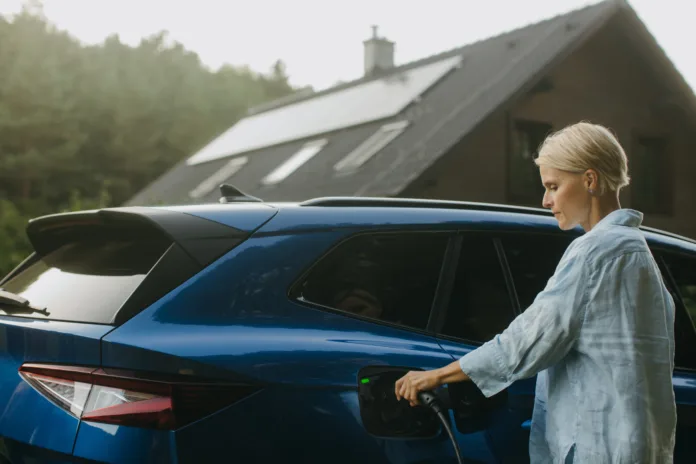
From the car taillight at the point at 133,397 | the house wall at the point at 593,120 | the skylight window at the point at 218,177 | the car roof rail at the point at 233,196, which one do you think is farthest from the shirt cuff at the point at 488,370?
the skylight window at the point at 218,177

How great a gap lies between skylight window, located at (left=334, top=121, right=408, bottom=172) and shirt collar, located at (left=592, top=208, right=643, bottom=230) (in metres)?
17.2

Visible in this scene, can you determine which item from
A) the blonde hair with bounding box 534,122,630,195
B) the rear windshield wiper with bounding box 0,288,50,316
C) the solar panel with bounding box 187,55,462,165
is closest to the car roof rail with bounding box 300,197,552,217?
the blonde hair with bounding box 534,122,630,195

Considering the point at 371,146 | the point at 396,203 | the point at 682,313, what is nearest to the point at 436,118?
the point at 371,146

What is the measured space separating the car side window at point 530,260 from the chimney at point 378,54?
25.6 m

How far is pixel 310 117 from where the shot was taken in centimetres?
2684

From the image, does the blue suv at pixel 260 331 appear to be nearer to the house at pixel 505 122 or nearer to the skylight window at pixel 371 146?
the house at pixel 505 122

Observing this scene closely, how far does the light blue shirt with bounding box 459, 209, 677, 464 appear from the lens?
2572mm

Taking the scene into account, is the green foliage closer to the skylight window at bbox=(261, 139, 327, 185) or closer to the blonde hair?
the skylight window at bbox=(261, 139, 327, 185)

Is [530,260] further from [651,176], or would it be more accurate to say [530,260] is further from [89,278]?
[651,176]

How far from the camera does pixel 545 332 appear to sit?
2.60 meters

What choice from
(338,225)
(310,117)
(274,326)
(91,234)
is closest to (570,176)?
(338,225)

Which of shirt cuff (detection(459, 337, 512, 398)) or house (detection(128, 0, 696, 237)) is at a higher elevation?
house (detection(128, 0, 696, 237))

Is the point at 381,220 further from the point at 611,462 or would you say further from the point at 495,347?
the point at 611,462

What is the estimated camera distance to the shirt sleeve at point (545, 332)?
102 inches
